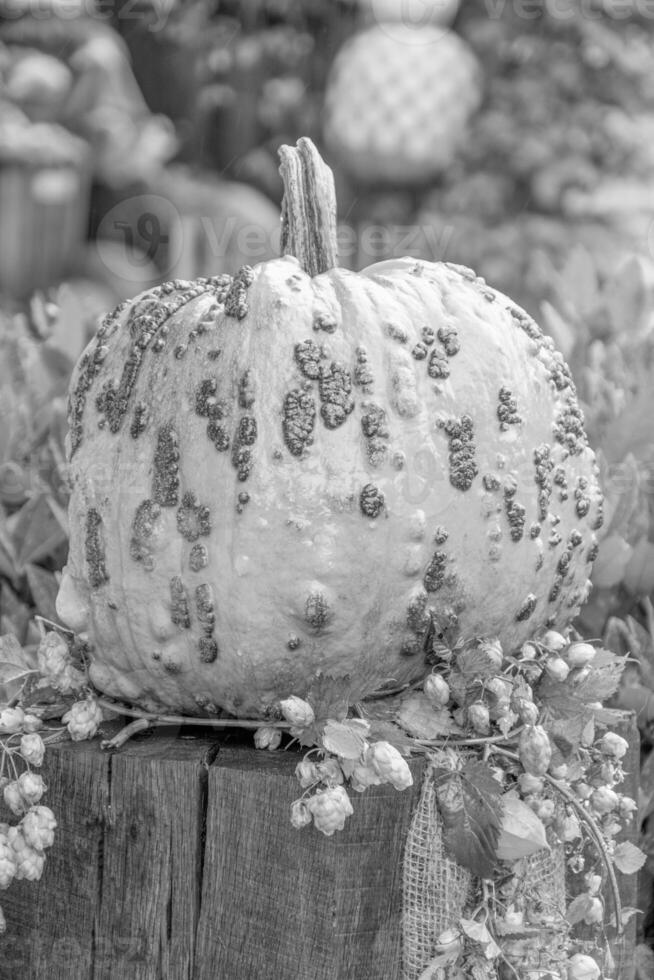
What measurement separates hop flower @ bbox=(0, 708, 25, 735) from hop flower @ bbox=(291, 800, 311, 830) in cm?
39

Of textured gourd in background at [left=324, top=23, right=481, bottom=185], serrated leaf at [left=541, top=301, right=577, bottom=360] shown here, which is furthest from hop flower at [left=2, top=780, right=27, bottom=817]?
textured gourd in background at [left=324, top=23, right=481, bottom=185]

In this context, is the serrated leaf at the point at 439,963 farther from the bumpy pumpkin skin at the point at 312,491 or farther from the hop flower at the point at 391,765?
the bumpy pumpkin skin at the point at 312,491

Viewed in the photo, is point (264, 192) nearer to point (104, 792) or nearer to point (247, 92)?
point (247, 92)

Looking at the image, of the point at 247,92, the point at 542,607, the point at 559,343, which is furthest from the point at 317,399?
the point at 247,92

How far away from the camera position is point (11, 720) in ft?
5.05

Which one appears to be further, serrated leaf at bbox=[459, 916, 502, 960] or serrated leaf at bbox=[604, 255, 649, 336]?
serrated leaf at bbox=[604, 255, 649, 336]

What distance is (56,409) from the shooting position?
8.02 ft

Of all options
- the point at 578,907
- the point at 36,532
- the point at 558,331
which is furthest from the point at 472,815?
the point at 558,331

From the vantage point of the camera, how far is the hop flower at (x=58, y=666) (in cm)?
162

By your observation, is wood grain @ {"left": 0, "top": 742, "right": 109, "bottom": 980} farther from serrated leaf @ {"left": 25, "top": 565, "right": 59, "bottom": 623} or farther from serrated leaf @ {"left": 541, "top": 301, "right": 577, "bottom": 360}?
serrated leaf @ {"left": 541, "top": 301, "right": 577, "bottom": 360}

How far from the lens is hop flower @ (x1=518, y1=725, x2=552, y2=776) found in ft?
4.75

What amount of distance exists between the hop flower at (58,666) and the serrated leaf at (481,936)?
61cm

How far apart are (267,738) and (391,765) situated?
246mm

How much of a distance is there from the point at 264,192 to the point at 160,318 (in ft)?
19.4
